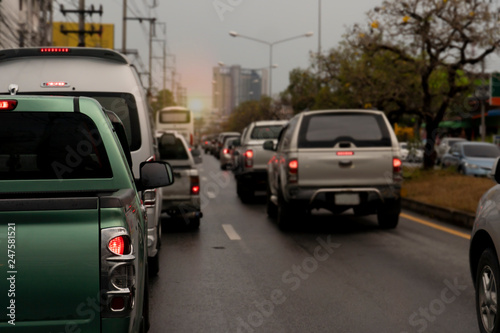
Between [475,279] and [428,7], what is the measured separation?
684 inches

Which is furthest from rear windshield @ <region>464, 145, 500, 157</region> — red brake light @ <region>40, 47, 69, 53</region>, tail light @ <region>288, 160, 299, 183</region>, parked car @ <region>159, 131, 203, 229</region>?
red brake light @ <region>40, 47, 69, 53</region>

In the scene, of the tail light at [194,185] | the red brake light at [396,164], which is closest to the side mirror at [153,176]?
the tail light at [194,185]

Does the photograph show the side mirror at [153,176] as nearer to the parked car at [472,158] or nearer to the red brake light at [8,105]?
the red brake light at [8,105]

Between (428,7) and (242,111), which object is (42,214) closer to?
(428,7)

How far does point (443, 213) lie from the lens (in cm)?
1375

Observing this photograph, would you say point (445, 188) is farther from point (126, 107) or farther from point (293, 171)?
point (126, 107)

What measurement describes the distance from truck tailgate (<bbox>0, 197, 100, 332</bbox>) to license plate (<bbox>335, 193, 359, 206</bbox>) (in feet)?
27.6

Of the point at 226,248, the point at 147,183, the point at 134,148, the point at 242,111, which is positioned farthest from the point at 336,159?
the point at 242,111

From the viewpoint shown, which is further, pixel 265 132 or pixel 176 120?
pixel 176 120

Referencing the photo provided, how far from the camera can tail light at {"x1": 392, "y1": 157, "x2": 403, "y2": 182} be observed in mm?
11414

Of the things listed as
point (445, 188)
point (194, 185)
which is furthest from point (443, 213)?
point (194, 185)

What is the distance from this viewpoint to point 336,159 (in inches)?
448

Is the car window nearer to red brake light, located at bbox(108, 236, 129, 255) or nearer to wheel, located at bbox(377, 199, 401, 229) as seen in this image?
wheel, located at bbox(377, 199, 401, 229)

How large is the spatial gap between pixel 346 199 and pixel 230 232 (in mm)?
2019
